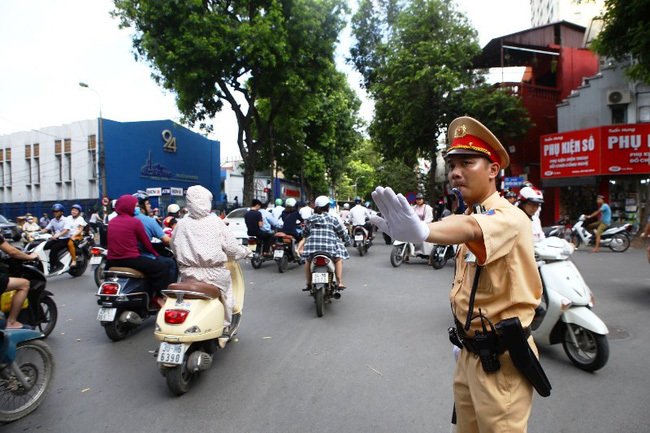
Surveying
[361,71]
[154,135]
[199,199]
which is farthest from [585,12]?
[199,199]

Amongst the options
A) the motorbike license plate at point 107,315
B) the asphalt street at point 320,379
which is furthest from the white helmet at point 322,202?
the motorbike license plate at point 107,315

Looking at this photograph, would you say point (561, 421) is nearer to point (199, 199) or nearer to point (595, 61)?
point (199, 199)

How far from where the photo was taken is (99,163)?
81.8ft

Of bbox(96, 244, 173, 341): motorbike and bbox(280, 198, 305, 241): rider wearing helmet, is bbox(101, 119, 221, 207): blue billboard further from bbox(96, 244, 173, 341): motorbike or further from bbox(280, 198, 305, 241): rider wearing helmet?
bbox(96, 244, 173, 341): motorbike

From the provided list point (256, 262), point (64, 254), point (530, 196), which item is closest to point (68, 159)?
point (64, 254)

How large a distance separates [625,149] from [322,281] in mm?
15725

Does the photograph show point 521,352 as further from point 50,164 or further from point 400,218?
point 50,164

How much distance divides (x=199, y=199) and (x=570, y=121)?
2006cm

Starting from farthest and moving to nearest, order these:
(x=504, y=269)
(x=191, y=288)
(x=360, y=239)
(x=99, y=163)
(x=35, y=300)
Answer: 1. (x=99, y=163)
2. (x=360, y=239)
3. (x=35, y=300)
4. (x=191, y=288)
5. (x=504, y=269)

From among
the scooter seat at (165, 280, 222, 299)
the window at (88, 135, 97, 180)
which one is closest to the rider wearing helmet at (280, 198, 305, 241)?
the scooter seat at (165, 280, 222, 299)

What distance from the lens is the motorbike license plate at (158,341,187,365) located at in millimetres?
3430

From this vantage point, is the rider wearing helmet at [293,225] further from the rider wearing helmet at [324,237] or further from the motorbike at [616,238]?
the motorbike at [616,238]

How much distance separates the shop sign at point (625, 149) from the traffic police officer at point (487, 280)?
17763 millimetres

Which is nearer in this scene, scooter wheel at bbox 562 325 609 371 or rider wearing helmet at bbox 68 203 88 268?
scooter wheel at bbox 562 325 609 371
